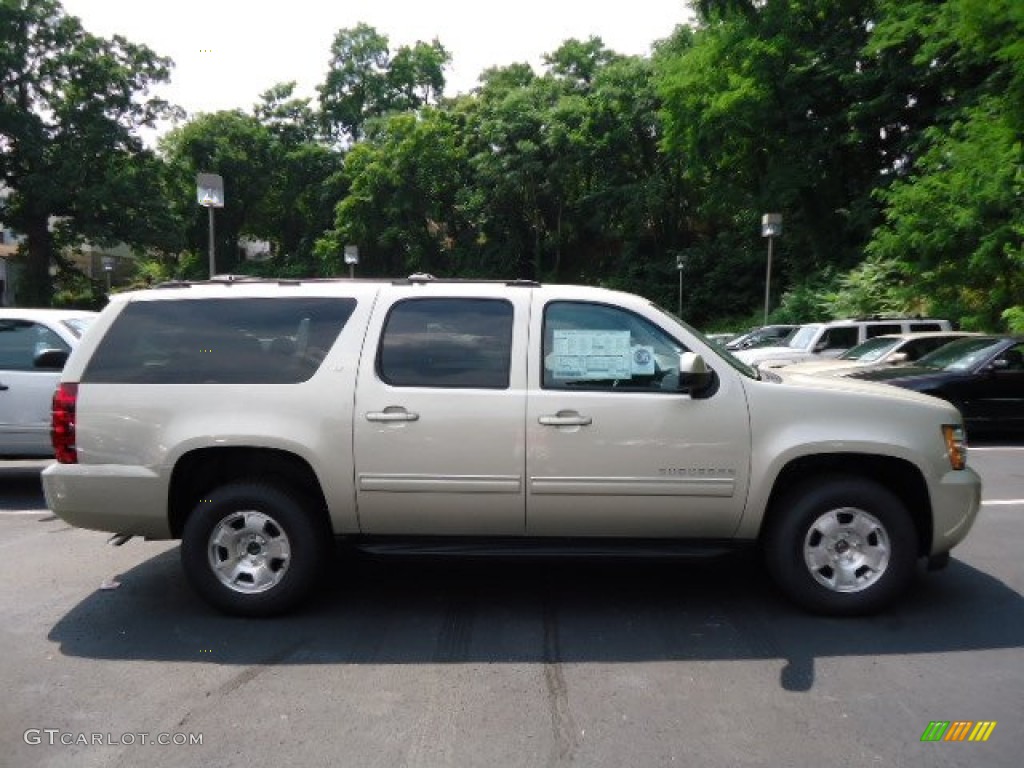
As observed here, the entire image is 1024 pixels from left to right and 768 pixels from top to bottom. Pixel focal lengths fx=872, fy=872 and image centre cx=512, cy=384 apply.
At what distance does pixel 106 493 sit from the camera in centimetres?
494

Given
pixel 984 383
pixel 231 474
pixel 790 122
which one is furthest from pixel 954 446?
pixel 790 122

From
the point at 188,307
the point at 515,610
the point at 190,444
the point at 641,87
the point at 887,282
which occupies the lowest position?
the point at 515,610

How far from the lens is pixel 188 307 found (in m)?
5.17

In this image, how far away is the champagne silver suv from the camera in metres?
4.80

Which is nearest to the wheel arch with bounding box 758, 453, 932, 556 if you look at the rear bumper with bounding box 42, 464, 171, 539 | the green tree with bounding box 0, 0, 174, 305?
the rear bumper with bounding box 42, 464, 171, 539

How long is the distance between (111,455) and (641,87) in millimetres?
38537

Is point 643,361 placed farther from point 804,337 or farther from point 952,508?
point 804,337

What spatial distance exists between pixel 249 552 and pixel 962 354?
34.6 feet

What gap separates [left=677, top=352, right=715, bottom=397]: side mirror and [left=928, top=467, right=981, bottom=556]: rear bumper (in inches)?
55.0

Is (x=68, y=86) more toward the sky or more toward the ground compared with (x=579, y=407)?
more toward the sky

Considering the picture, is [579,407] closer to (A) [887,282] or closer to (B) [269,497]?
(B) [269,497]

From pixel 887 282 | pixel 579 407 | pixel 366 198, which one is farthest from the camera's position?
pixel 366 198

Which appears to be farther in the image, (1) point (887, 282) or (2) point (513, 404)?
(1) point (887, 282)

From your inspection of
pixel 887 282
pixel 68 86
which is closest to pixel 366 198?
pixel 68 86
